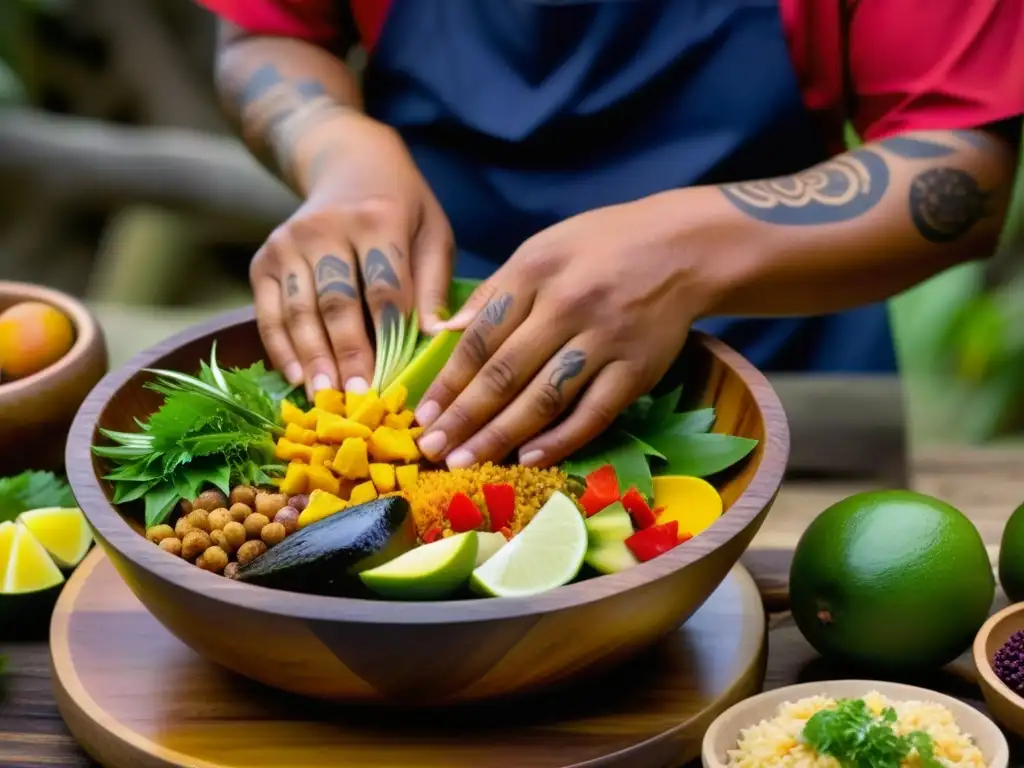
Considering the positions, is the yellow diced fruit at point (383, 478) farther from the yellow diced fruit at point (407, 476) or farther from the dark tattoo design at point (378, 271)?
the dark tattoo design at point (378, 271)

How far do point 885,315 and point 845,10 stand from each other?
23.8 inches

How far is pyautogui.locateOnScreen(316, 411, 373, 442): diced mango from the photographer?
1425 mm

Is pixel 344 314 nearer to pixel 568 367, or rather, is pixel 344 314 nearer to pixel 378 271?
pixel 378 271

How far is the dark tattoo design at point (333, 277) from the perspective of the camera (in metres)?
1.62

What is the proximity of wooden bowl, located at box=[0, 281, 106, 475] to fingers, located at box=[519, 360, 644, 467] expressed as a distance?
56cm

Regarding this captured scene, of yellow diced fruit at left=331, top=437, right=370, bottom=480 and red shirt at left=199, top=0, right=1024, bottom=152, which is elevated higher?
red shirt at left=199, top=0, right=1024, bottom=152

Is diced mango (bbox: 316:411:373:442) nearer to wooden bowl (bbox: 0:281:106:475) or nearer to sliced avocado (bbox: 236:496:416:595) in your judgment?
sliced avocado (bbox: 236:496:416:595)

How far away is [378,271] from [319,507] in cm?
38

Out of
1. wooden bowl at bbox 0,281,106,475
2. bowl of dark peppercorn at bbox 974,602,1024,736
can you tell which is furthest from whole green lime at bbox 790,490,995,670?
wooden bowl at bbox 0,281,106,475

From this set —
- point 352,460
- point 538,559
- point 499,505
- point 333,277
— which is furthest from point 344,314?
point 538,559

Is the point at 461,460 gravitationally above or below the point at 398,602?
below

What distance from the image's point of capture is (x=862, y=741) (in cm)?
107

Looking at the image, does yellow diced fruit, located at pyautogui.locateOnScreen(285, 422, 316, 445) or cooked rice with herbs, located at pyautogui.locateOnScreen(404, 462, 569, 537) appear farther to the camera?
yellow diced fruit, located at pyautogui.locateOnScreen(285, 422, 316, 445)

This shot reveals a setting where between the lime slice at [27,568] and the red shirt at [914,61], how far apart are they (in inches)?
45.4
